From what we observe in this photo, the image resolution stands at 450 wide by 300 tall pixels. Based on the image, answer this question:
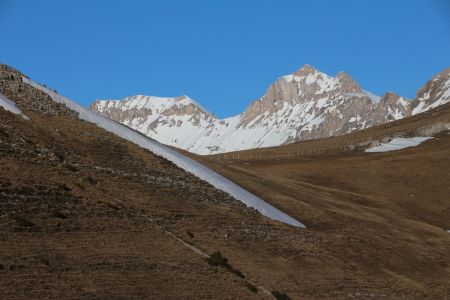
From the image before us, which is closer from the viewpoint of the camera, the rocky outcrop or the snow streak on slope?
the rocky outcrop

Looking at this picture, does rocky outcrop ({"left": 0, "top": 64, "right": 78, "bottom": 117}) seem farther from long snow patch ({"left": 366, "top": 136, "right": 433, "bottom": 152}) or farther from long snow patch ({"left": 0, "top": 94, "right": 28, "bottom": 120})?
long snow patch ({"left": 366, "top": 136, "right": 433, "bottom": 152})

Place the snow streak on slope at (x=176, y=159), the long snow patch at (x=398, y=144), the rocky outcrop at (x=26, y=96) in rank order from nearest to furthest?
the rocky outcrop at (x=26, y=96) → the snow streak on slope at (x=176, y=159) → the long snow patch at (x=398, y=144)

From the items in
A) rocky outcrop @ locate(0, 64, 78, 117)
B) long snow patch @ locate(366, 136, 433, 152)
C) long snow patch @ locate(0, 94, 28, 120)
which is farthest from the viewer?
long snow patch @ locate(366, 136, 433, 152)

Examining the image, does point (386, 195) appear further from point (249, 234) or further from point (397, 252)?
point (249, 234)

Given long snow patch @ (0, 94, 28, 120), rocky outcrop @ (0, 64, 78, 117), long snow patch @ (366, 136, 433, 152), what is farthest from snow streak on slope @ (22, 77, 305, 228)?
long snow patch @ (366, 136, 433, 152)

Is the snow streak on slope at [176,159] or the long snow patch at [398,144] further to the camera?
the long snow patch at [398,144]

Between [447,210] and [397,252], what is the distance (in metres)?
34.0

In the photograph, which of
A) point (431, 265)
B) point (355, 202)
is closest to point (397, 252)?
point (431, 265)

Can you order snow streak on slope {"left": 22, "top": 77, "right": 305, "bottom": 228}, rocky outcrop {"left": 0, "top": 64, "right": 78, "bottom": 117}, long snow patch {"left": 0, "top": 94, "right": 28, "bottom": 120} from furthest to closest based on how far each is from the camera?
snow streak on slope {"left": 22, "top": 77, "right": 305, "bottom": 228}, rocky outcrop {"left": 0, "top": 64, "right": 78, "bottom": 117}, long snow patch {"left": 0, "top": 94, "right": 28, "bottom": 120}

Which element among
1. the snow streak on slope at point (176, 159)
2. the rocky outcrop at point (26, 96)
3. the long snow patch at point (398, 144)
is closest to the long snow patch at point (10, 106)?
the rocky outcrop at point (26, 96)

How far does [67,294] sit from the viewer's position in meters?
30.8

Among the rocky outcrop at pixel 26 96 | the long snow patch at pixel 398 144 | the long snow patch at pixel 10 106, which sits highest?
the long snow patch at pixel 398 144

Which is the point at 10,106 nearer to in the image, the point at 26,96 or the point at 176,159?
the point at 26,96

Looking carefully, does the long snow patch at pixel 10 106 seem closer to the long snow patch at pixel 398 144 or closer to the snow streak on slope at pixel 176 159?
the snow streak on slope at pixel 176 159
